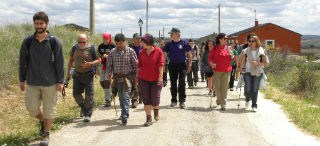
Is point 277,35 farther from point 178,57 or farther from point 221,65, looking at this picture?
point 178,57

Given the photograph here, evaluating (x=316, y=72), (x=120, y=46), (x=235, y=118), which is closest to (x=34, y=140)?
(x=120, y=46)

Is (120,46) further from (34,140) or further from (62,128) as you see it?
(34,140)

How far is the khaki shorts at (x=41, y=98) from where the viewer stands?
5.41m

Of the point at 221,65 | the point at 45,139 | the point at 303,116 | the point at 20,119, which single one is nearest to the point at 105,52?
the point at 20,119

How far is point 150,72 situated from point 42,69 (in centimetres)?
231

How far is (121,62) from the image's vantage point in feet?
23.1

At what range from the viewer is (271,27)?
48.5 m

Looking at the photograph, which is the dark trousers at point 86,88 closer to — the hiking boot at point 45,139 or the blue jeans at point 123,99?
the blue jeans at point 123,99

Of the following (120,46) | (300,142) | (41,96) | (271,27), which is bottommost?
(300,142)

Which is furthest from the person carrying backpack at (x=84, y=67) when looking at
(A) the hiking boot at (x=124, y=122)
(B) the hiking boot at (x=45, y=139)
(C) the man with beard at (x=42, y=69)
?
(B) the hiking boot at (x=45, y=139)

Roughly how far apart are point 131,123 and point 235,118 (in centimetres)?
236

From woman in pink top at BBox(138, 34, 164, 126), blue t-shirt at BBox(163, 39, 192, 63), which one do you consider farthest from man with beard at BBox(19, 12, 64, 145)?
blue t-shirt at BBox(163, 39, 192, 63)

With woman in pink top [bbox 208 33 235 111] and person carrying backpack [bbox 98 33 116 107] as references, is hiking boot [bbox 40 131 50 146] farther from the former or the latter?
woman in pink top [bbox 208 33 235 111]

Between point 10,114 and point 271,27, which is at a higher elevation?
point 271,27
